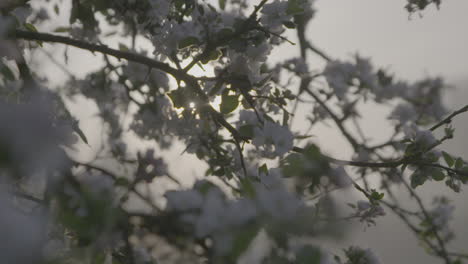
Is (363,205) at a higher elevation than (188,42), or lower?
lower

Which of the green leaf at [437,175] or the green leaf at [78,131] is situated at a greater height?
the green leaf at [78,131]

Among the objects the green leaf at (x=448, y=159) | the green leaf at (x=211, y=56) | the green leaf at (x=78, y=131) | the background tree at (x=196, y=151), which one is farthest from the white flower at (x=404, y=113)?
the green leaf at (x=78, y=131)

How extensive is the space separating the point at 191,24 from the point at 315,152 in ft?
2.17

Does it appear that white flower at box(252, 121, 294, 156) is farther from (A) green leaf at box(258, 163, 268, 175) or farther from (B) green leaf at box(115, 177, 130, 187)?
(B) green leaf at box(115, 177, 130, 187)

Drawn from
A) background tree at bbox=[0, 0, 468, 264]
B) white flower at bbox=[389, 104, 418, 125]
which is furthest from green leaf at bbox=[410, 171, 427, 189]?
white flower at bbox=[389, 104, 418, 125]

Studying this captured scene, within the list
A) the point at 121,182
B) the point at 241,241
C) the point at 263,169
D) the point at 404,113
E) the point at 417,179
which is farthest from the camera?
the point at 404,113

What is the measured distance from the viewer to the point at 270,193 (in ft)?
1.78

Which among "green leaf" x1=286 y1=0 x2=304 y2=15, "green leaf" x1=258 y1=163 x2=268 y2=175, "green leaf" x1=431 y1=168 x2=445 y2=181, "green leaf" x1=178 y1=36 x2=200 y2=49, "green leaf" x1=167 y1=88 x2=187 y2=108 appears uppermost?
"green leaf" x1=286 y1=0 x2=304 y2=15

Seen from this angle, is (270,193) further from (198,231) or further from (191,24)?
(191,24)

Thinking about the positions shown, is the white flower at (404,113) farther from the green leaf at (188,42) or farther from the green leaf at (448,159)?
the green leaf at (188,42)

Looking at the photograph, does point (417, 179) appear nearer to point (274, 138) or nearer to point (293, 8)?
point (274, 138)

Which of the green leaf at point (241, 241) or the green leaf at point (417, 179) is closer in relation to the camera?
the green leaf at point (241, 241)

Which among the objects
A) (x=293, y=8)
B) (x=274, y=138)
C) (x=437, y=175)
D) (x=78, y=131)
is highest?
(x=293, y=8)

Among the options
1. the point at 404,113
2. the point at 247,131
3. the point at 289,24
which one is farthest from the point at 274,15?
the point at 404,113
